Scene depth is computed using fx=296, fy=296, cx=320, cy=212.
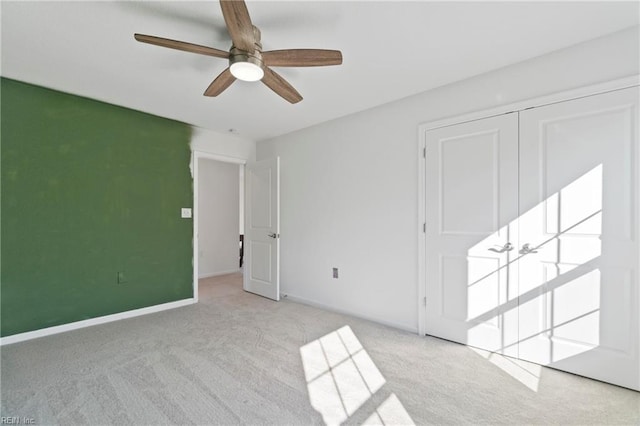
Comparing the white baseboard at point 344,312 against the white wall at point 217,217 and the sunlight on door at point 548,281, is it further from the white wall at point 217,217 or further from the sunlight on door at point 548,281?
the white wall at point 217,217

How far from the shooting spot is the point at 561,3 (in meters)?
1.79

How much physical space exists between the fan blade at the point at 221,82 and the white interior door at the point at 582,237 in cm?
233

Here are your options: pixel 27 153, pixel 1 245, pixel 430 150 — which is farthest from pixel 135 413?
pixel 430 150

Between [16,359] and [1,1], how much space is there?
2.60 metres

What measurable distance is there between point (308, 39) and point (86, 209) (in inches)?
115

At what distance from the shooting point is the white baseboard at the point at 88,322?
9.09 ft

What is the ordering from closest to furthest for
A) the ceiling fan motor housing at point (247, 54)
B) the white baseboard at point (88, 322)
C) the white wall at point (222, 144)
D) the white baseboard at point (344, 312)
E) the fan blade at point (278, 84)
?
the ceiling fan motor housing at point (247, 54) < the fan blade at point (278, 84) < the white baseboard at point (88, 322) < the white baseboard at point (344, 312) < the white wall at point (222, 144)

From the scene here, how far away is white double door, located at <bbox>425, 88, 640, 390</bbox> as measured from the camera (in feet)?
6.65

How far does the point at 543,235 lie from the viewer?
2318 millimetres

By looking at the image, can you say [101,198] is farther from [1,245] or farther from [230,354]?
[230,354]

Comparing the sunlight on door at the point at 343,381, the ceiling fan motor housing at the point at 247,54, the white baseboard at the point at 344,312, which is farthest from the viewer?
the white baseboard at the point at 344,312

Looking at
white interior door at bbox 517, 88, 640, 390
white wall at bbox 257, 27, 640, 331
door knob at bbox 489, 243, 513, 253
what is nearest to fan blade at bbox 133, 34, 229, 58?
white wall at bbox 257, 27, 640, 331

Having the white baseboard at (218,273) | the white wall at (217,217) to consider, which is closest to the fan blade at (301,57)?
the white wall at (217,217)

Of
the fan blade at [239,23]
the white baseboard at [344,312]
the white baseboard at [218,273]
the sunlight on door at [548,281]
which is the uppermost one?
the fan blade at [239,23]
